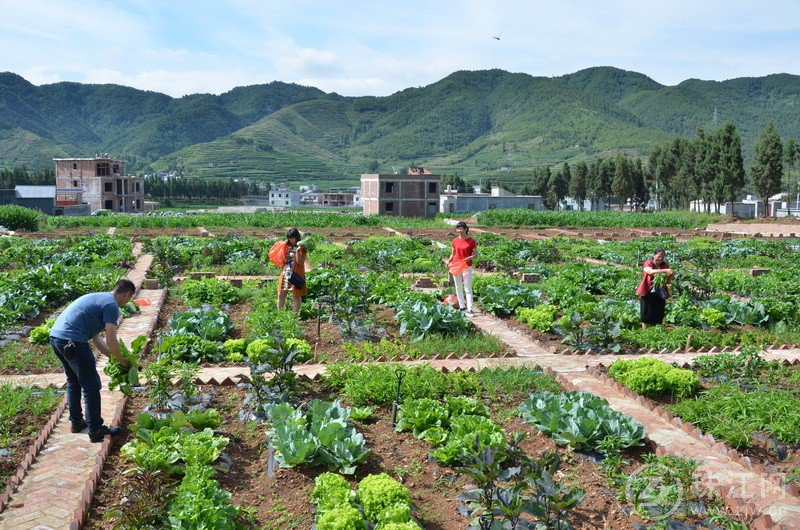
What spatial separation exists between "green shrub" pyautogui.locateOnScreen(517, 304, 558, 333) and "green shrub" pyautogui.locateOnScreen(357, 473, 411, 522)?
6.69 meters

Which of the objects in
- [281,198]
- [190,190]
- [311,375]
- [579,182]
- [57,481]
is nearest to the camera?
[57,481]

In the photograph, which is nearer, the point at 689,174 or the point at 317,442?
the point at 317,442

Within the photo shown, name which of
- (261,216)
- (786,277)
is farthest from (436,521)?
(261,216)

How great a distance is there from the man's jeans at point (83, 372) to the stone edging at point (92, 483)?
0.27 m

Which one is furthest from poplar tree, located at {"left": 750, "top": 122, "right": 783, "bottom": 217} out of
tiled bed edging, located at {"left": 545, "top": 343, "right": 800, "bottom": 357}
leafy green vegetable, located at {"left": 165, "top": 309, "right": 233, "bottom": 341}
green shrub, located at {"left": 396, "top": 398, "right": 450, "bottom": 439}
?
green shrub, located at {"left": 396, "top": 398, "right": 450, "bottom": 439}

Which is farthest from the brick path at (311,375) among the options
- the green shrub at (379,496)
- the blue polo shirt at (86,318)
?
the green shrub at (379,496)

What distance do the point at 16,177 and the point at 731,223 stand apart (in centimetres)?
9957

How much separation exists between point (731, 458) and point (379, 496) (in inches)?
137

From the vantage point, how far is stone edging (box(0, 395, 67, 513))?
5403 mm

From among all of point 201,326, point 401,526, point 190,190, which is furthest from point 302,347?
point 190,190

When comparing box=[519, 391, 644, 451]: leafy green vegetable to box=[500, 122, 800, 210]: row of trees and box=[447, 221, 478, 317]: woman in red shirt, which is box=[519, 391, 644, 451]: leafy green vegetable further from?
box=[500, 122, 800, 210]: row of trees

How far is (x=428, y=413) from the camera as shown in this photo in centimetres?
674

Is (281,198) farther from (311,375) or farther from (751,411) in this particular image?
(751,411)

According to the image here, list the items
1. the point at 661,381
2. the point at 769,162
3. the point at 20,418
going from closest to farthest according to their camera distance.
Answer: the point at 20,418, the point at 661,381, the point at 769,162
